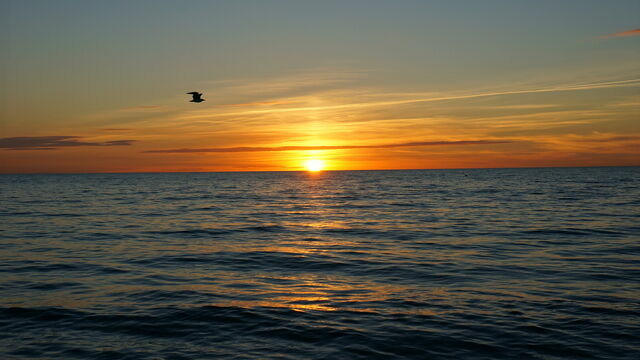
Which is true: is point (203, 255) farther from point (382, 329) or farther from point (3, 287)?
point (382, 329)

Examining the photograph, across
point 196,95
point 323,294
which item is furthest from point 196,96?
point 323,294

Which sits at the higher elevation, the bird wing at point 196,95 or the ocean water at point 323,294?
the bird wing at point 196,95

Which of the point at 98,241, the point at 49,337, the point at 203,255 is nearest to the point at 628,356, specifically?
the point at 49,337

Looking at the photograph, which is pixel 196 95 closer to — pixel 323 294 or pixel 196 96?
pixel 196 96

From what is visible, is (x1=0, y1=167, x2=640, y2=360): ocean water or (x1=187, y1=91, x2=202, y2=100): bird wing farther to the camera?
(x1=187, y1=91, x2=202, y2=100): bird wing

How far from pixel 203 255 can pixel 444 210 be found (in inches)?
1140

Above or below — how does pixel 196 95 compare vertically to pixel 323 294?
above

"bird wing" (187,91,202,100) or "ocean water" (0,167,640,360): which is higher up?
"bird wing" (187,91,202,100)

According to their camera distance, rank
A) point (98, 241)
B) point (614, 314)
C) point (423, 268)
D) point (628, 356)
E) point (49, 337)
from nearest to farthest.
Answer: point (628, 356), point (49, 337), point (614, 314), point (423, 268), point (98, 241)

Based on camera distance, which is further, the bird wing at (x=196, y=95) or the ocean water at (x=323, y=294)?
the bird wing at (x=196, y=95)

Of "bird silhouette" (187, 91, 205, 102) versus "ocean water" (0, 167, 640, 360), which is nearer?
"ocean water" (0, 167, 640, 360)

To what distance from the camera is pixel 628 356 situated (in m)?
10.8

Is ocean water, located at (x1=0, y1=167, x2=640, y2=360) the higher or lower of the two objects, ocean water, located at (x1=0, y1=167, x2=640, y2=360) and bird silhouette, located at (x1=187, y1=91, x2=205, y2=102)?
the lower

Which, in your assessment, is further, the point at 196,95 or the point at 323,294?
the point at 196,95
